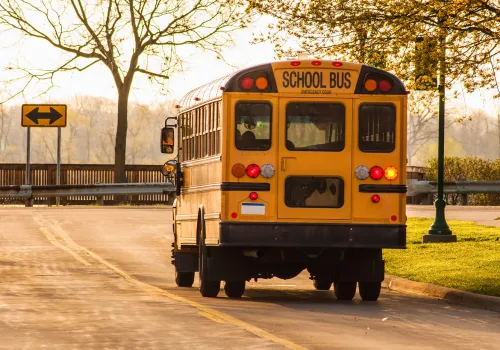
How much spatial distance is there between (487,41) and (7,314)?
11.2 metres

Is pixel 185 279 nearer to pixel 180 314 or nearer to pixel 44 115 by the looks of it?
pixel 180 314

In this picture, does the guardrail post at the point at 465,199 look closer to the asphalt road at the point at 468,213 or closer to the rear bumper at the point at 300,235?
the asphalt road at the point at 468,213

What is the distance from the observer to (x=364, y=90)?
16.1 metres

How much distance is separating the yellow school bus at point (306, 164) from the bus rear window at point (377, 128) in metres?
0.01

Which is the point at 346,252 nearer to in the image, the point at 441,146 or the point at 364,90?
the point at 364,90

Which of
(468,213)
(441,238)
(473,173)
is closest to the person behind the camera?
(441,238)

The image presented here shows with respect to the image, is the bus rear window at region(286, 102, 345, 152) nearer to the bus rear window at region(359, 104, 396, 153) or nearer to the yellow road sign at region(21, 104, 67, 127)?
the bus rear window at region(359, 104, 396, 153)

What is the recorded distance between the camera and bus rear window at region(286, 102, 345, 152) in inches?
628

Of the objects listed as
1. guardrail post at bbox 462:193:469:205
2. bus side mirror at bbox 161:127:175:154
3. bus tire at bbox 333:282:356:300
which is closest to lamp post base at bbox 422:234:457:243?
bus side mirror at bbox 161:127:175:154

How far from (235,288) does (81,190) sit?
86.6 feet

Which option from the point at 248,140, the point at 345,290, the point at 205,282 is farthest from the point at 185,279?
the point at 248,140

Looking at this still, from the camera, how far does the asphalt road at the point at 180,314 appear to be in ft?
38.5

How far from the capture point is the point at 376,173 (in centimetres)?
1602

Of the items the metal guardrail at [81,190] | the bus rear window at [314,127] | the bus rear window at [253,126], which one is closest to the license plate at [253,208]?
the bus rear window at [253,126]
